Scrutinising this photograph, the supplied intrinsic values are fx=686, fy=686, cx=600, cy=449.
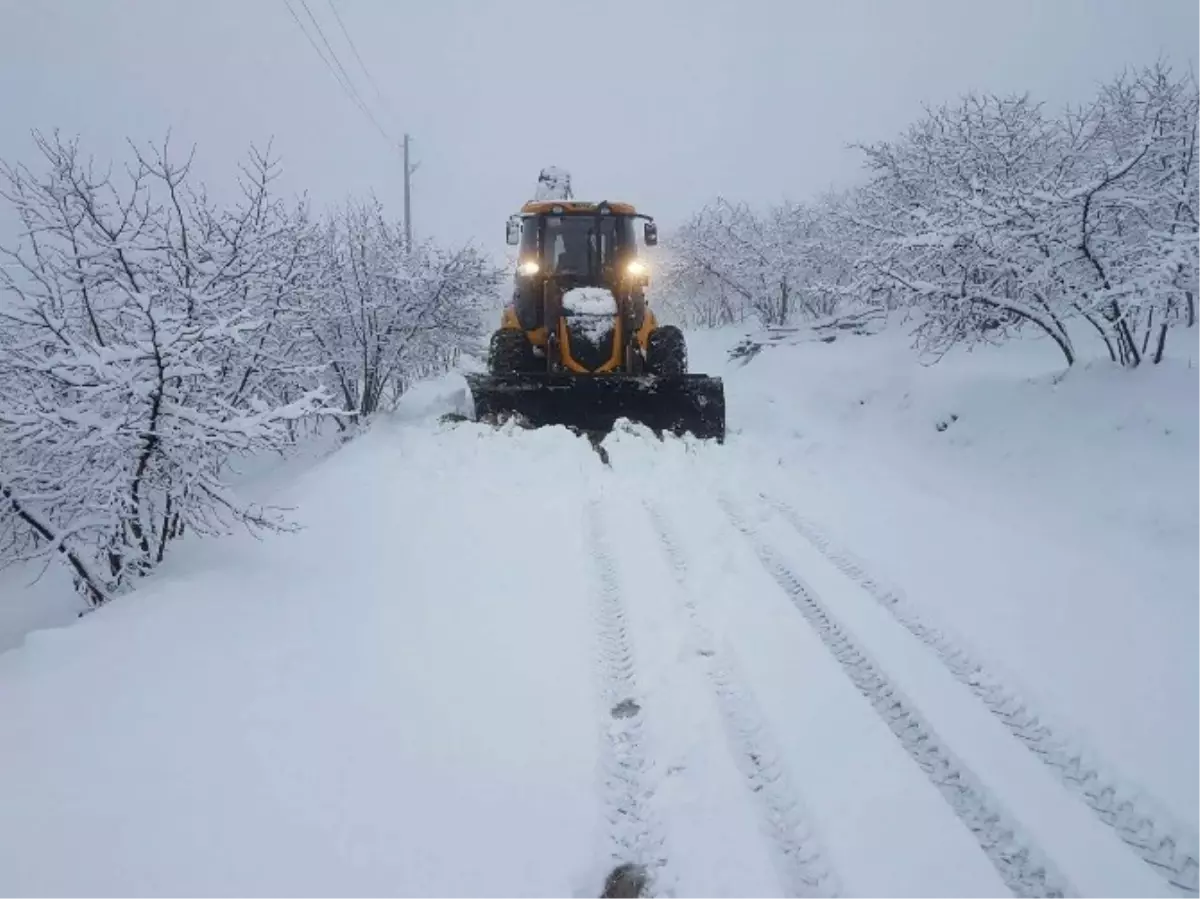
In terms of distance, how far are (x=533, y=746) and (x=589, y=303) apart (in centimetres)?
730

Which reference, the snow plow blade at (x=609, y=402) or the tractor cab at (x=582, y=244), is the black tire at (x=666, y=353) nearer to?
the snow plow blade at (x=609, y=402)

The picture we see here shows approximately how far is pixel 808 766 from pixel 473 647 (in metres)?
1.76

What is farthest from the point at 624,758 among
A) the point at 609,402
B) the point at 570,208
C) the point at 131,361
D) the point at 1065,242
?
the point at 570,208

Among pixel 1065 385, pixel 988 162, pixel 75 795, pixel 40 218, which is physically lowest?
pixel 75 795

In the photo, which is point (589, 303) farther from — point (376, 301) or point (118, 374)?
point (118, 374)

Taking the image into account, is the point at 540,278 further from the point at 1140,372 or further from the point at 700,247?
the point at 700,247

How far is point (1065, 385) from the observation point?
25.0ft

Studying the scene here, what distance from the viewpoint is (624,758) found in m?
2.83

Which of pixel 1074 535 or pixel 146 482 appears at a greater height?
pixel 146 482

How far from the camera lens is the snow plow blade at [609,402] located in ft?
27.8

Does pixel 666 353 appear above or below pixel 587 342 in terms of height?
below

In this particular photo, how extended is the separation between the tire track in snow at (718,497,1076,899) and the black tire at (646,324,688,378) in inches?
222

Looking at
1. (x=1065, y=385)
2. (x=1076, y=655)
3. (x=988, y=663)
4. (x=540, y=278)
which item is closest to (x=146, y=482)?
(x=988, y=663)

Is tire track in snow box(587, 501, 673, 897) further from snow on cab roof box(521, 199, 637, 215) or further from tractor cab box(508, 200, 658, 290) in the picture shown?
snow on cab roof box(521, 199, 637, 215)
